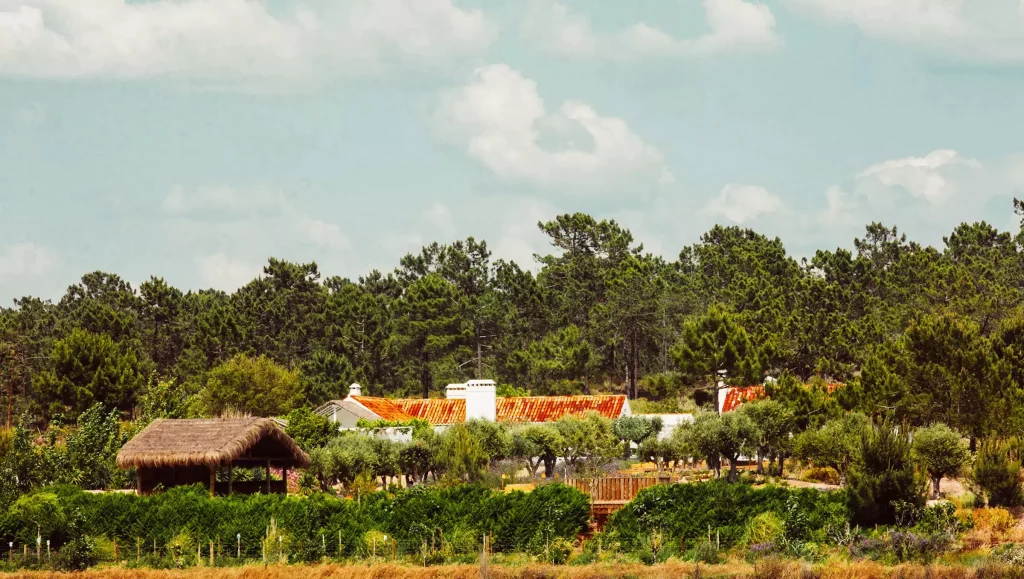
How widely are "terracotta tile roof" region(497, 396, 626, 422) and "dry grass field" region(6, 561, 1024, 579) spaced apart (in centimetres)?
2931

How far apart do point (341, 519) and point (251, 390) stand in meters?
38.9

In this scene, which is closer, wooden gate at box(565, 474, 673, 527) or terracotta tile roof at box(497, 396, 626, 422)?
wooden gate at box(565, 474, 673, 527)

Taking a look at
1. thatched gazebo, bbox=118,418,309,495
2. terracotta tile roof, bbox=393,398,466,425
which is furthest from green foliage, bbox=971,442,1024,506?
terracotta tile roof, bbox=393,398,466,425

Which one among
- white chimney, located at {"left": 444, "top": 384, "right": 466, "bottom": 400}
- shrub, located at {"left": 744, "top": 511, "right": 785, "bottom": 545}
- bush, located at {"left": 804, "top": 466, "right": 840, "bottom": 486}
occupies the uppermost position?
white chimney, located at {"left": 444, "top": 384, "right": 466, "bottom": 400}

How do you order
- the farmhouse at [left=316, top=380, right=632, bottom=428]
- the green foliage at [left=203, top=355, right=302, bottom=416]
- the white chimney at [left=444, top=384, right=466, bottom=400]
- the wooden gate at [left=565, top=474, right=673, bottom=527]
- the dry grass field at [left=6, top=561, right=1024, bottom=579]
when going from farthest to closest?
the green foliage at [left=203, top=355, right=302, bottom=416] < the white chimney at [left=444, top=384, right=466, bottom=400] < the farmhouse at [left=316, top=380, right=632, bottom=428] < the wooden gate at [left=565, top=474, right=673, bottom=527] < the dry grass field at [left=6, top=561, right=1024, bottom=579]

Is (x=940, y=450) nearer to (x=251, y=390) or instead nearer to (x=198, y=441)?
(x=198, y=441)

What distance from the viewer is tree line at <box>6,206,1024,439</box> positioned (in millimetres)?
69812

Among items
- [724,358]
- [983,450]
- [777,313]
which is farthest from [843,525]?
[777,313]

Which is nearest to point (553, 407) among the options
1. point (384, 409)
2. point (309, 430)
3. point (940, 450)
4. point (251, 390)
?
point (384, 409)

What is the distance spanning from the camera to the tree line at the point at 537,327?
6981 centimetres

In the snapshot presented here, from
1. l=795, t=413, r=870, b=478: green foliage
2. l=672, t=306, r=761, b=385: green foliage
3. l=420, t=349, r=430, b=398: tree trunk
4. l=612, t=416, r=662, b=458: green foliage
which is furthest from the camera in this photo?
l=420, t=349, r=430, b=398: tree trunk

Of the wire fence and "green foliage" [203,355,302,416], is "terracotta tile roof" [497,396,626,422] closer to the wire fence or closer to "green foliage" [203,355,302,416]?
"green foliage" [203,355,302,416]

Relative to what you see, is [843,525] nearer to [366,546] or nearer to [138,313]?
[366,546]

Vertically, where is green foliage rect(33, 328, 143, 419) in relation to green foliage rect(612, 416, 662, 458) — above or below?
above
